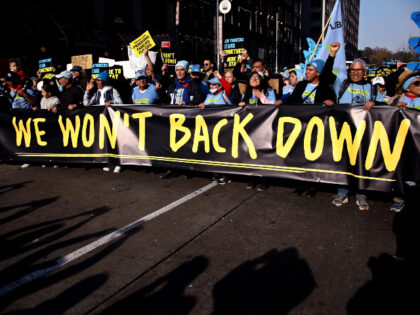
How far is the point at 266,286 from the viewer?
9.19 ft

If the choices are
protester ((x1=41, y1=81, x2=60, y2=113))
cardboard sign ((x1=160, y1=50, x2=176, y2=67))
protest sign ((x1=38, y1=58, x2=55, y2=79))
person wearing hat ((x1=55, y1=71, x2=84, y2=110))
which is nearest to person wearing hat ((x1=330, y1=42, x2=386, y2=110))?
person wearing hat ((x1=55, y1=71, x2=84, y2=110))

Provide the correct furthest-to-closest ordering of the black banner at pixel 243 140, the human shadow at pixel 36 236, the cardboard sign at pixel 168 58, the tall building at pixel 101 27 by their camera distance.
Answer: the tall building at pixel 101 27, the cardboard sign at pixel 168 58, the black banner at pixel 243 140, the human shadow at pixel 36 236

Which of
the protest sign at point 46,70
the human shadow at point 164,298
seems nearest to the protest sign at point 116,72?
the protest sign at point 46,70

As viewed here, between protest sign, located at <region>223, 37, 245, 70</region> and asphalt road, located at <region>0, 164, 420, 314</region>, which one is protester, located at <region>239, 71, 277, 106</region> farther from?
protest sign, located at <region>223, 37, 245, 70</region>

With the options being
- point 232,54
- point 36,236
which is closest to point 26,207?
point 36,236

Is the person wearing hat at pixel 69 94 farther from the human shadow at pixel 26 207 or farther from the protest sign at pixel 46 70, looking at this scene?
the protest sign at pixel 46 70

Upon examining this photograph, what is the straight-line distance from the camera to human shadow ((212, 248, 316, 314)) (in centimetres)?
255

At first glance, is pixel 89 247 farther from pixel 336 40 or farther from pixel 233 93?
pixel 336 40

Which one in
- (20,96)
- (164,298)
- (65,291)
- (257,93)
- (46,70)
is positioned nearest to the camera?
(164,298)

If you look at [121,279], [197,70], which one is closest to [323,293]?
[121,279]

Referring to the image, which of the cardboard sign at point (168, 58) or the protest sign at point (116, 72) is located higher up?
the cardboard sign at point (168, 58)

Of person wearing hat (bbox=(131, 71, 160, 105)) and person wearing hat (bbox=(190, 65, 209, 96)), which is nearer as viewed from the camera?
person wearing hat (bbox=(131, 71, 160, 105))

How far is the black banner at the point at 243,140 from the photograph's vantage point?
4.24 meters

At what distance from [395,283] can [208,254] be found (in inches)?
65.9
